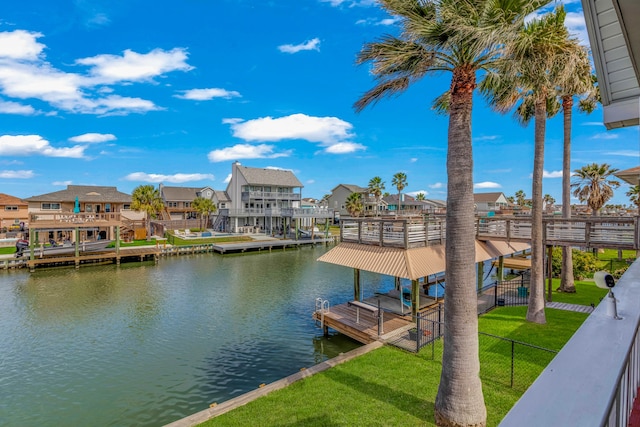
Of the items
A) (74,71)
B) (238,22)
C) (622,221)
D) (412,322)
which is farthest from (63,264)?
(622,221)

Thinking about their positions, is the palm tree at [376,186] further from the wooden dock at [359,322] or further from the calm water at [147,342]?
the wooden dock at [359,322]

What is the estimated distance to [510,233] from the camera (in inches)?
680

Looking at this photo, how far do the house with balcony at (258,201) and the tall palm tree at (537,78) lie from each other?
42.5 m

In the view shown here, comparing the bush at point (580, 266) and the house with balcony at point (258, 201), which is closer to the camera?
the bush at point (580, 266)

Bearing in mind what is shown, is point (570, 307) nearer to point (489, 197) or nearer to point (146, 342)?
point (146, 342)

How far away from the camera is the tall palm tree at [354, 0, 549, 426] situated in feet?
22.2

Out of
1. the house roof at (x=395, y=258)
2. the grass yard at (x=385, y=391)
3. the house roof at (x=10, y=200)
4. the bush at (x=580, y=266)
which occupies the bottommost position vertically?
the grass yard at (x=385, y=391)

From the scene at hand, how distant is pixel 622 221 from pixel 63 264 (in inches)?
1732

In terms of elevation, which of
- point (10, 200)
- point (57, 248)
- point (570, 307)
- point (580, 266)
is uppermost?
point (10, 200)

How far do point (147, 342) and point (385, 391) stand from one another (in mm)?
11824

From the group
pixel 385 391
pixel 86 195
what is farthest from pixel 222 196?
pixel 385 391

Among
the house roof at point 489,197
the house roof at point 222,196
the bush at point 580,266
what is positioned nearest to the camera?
the bush at point 580,266

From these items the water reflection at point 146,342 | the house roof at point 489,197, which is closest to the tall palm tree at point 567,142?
the water reflection at point 146,342

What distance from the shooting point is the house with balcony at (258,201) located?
5800 centimetres
